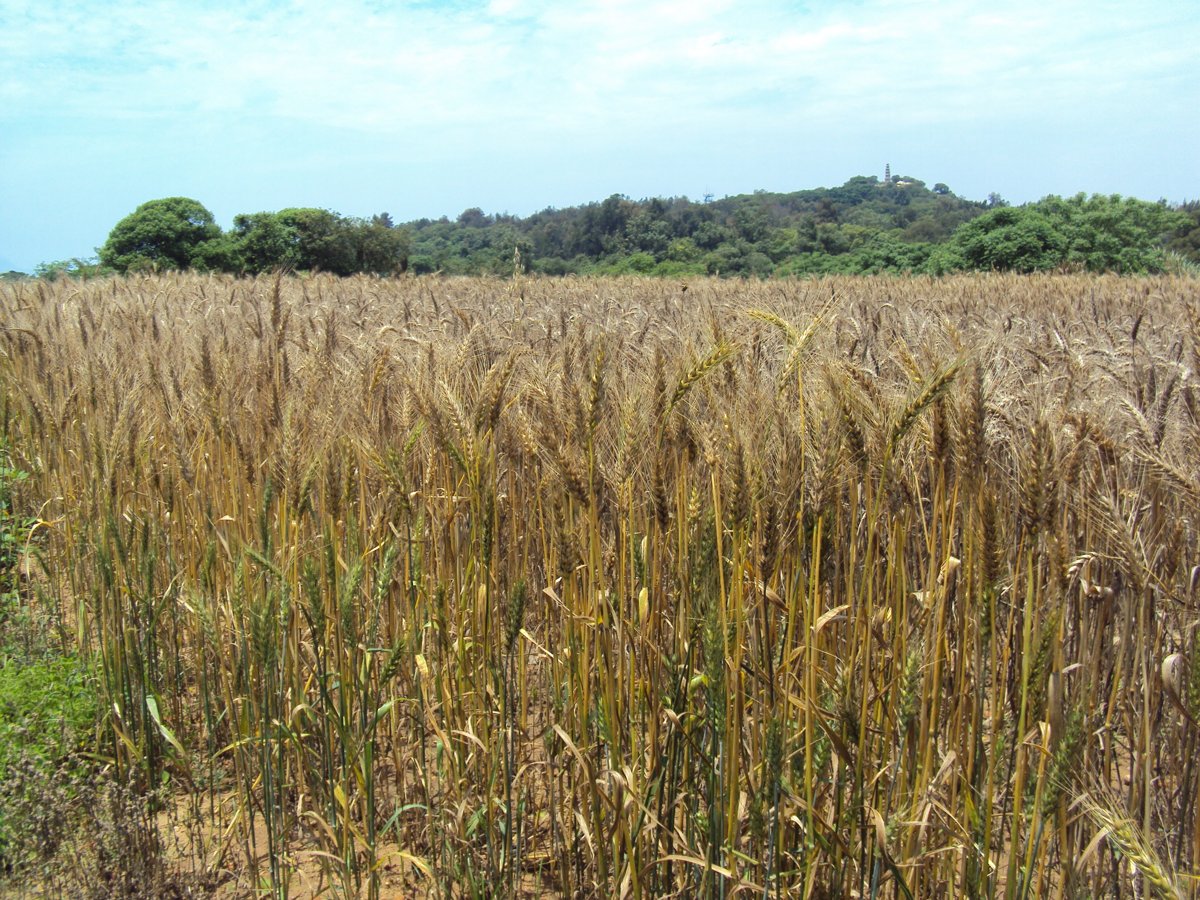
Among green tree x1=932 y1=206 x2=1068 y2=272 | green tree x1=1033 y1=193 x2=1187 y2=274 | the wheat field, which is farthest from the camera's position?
green tree x1=1033 y1=193 x2=1187 y2=274

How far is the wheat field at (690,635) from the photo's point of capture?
1755 mm

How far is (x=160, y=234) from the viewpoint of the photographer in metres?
30.0

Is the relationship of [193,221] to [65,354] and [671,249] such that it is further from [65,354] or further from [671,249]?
[65,354]

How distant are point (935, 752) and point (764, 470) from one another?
2.49ft

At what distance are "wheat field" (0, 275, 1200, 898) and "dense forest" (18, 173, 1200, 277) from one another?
5.31m

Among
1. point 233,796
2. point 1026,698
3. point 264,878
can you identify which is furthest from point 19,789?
point 1026,698

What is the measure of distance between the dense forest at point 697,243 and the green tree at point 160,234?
5 centimetres

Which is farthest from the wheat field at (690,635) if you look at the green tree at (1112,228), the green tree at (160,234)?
the green tree at (160,234)

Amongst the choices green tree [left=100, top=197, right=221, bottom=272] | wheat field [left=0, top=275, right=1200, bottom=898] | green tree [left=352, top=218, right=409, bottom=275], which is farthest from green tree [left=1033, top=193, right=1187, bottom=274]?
green tree [left=100, top=197, right=221, bottom=272]

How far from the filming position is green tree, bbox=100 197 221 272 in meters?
30.0

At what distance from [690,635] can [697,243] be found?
4141cm

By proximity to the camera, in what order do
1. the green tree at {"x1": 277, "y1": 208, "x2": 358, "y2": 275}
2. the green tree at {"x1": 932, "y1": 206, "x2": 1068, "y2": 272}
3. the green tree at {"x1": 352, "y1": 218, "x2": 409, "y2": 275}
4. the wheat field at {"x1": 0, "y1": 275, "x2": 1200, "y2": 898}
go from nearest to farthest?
the wheat field at {"x1": 0, "y1": 275, "x2": 1200, "y2": 898}
the green tree at {"x1": 932, "y1": 206, "x2": 1068, "y2": 272}
the green tree at {"x1": 277, "y1": 208, "x2": 358, "y2": 275}
the green tree at {"x1": 352, "y1": 218, "x2": 409, "y2": 275}

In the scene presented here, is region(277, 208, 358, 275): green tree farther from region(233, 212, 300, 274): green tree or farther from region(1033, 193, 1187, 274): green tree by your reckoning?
region(1033, 193, 1187, 274): green tree

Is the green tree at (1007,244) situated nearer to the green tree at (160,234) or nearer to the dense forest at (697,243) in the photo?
the dense forest at (697,243)
